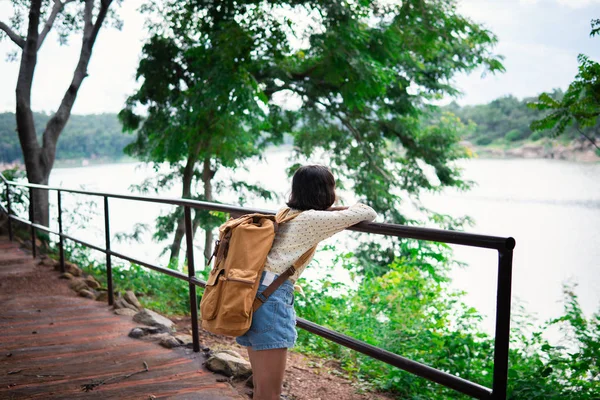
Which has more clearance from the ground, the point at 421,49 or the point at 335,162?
the point at 421,49

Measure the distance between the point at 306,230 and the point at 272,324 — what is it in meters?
0.36

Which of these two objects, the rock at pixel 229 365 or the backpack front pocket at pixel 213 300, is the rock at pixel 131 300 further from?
the backpack front pocket at pixel 213 300

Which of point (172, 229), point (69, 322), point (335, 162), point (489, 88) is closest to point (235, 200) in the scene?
point (172, 229)

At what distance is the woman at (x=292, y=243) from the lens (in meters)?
1.82

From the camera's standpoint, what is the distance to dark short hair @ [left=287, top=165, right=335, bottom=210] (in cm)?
187

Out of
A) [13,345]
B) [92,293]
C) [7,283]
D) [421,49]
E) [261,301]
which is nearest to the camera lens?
[261,301]

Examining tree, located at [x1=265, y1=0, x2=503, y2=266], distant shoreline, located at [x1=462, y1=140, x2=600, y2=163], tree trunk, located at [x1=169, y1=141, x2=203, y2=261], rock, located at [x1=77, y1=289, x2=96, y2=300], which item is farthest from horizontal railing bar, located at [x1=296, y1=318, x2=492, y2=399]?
distant shoreline, located at [x1=462, y1=140, x2=600, y2=163]

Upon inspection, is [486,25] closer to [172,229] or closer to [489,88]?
[489,88]

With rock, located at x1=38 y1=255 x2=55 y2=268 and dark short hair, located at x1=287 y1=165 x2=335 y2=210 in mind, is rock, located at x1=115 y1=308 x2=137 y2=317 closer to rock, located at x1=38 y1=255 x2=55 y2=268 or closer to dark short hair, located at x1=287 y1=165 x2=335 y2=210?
rock, located at x1=38 y1=255 x2=55 y2=268

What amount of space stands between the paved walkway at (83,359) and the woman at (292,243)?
0.82 m

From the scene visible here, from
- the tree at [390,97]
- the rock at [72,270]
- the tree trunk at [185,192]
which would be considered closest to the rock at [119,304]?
the rock at [72,270]

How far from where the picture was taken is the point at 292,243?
1.86m

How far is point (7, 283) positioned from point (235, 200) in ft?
18.7

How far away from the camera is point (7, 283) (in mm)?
5438
